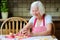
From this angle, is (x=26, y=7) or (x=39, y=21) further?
(x=26, y=7)

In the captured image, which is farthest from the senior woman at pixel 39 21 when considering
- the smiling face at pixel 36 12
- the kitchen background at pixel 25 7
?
the kitchen background at pixel 25 7

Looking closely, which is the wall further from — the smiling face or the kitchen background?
the smiling face

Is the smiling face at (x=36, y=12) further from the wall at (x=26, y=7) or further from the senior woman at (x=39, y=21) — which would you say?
the wall at (x=26, y=7)

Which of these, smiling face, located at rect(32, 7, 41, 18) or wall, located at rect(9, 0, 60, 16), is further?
wall, located at rect(9, 0, 60, 16)

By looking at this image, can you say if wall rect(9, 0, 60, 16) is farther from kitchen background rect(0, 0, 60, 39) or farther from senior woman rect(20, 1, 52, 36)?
senior woman rect(20, 1, 52, 36)

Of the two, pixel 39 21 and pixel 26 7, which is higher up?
pixel 26 7

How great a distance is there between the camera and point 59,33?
3516 mm

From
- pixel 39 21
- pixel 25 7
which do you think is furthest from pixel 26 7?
pixel 39 21

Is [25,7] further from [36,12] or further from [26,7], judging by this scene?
[36,12]

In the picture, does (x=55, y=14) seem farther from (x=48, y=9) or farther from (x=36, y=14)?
(x=36, y=14)

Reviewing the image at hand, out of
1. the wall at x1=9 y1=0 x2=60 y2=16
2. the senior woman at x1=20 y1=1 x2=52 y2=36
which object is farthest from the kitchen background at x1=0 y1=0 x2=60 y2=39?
the senior woman at x1=20 y1=1 x2=52 y2=36

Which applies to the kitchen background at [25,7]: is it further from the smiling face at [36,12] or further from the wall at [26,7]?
the smiling face at [36,12]

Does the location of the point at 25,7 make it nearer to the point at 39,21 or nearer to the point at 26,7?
the point at 26,7

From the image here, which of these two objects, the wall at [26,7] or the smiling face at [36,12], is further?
the wall at [26,7]
